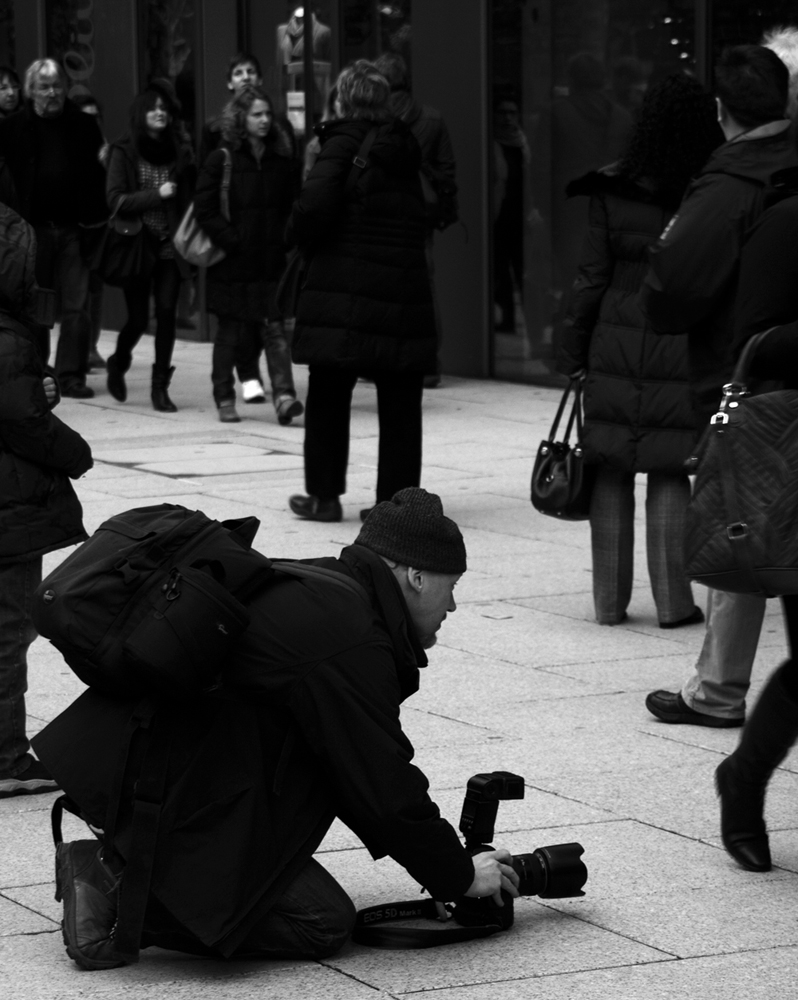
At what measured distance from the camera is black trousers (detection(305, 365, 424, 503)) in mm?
8961

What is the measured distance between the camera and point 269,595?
3801 millimetres

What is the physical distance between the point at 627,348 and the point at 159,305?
20.5 ft

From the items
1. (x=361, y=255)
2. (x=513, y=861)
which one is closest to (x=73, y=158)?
(x=361, y=255)

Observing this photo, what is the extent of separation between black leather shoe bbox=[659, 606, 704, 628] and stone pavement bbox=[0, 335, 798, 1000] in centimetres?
6

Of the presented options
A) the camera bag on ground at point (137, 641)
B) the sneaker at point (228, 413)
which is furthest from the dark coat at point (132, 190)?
the camera bag on ground at point (137, 641)

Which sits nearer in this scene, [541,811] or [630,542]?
[541,811]

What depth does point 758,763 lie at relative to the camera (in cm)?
447

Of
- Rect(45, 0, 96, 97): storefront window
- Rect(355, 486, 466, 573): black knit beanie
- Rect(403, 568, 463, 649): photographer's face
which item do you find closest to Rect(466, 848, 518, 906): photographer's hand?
Rect(403, 568, 463, 649): photographer's face

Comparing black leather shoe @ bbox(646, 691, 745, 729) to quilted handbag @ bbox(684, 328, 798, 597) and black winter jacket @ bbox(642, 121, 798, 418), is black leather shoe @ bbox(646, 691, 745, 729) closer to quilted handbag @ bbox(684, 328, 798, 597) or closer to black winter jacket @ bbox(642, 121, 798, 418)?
black winter jacket @ bbox(642, 121, 798, 418)

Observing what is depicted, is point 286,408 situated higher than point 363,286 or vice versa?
point 363,286

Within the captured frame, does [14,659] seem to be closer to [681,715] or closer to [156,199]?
[681,715]

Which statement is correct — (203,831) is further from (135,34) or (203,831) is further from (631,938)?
(135,34)

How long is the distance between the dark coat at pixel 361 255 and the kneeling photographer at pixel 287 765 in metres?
4.87

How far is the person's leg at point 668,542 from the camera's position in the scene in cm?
698
